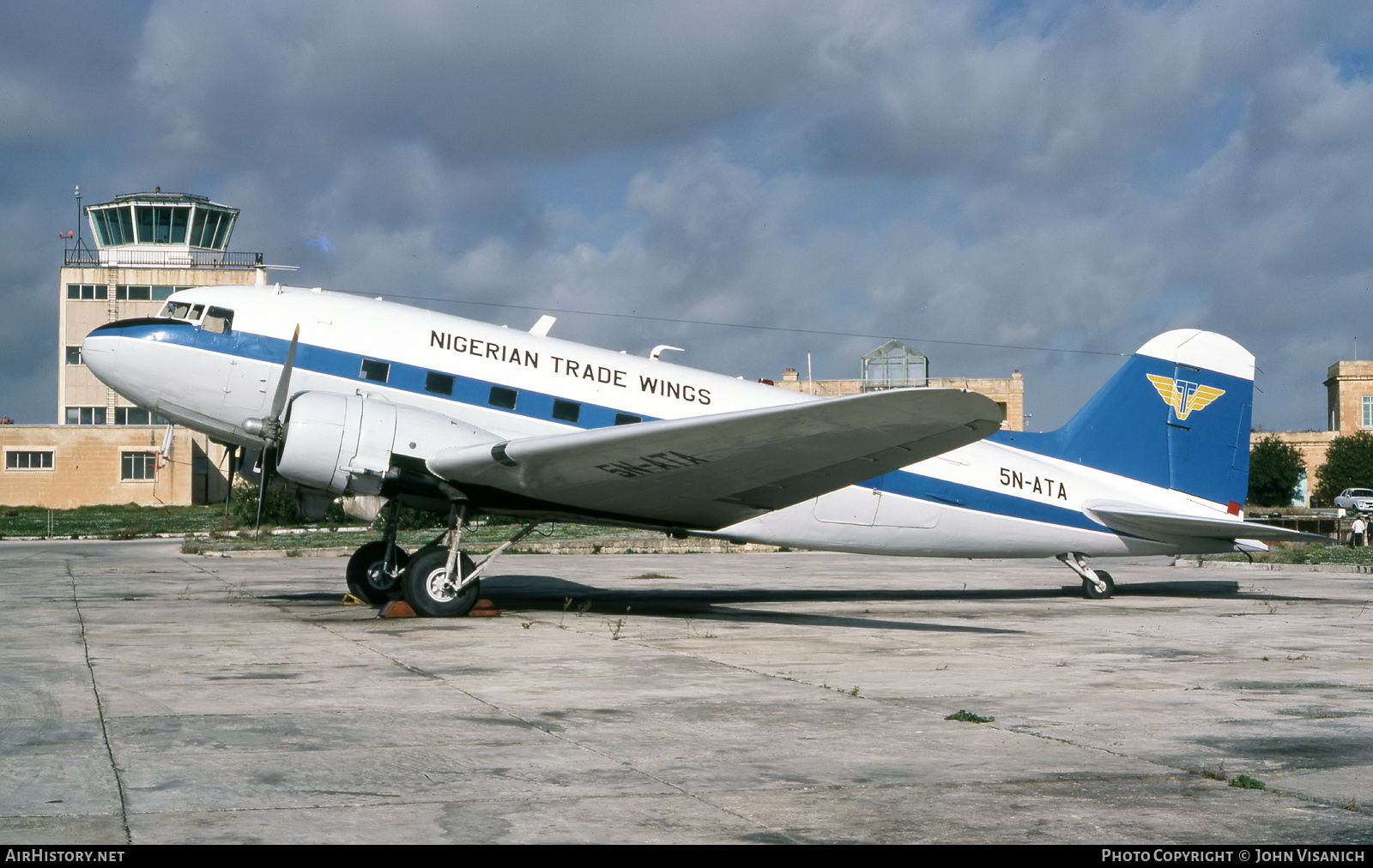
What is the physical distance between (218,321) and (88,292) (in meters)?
63.5

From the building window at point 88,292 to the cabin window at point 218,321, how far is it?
204 feet

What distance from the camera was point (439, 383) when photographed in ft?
48.0

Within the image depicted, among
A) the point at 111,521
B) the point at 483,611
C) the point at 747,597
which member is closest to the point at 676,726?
the point at 483,611

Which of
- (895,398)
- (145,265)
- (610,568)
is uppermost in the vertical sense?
(145,265)

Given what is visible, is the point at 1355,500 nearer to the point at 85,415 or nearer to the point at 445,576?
the point at 445,576

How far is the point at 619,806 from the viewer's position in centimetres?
533

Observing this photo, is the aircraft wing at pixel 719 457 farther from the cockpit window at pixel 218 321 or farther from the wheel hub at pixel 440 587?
the cockpit window at pixel 218 321

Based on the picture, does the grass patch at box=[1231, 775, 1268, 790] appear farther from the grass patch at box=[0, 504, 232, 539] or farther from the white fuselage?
the grass patch at box=[0, 504, 232, 539]

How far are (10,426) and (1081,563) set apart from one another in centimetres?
6551

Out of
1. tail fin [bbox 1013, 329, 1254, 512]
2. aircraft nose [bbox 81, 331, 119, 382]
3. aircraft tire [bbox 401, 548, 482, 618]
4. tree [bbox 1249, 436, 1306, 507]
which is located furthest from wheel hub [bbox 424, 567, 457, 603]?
tree [bbox 1249, 436, 1306, 507]

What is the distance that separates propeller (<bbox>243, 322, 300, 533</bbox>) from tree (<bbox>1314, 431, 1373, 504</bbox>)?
89026mm

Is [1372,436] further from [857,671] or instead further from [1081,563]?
[857,671]

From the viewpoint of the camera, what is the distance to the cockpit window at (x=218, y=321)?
14.4 meters
